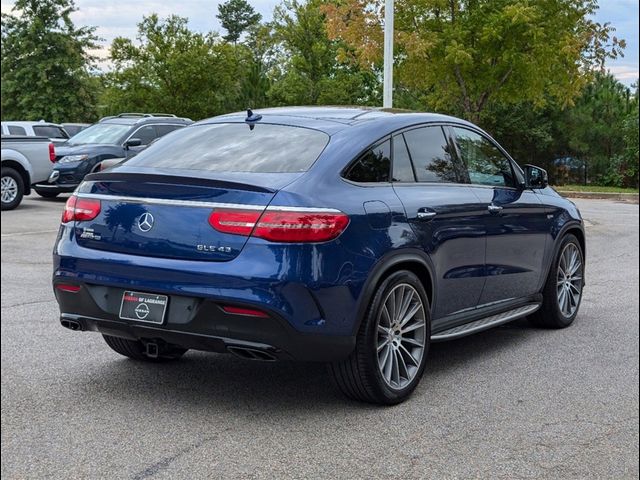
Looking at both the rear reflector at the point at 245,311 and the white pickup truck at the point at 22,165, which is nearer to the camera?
the rear reflector at the point at 245,311

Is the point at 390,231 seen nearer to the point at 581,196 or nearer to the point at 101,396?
the point at 101,396

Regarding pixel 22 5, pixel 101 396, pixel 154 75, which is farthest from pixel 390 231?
pixel 154 75

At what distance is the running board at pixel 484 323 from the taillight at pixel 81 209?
2.02 meters

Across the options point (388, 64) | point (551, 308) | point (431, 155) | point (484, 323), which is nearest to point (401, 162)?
point (431, 155)

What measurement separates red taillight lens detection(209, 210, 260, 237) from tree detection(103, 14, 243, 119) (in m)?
5.29

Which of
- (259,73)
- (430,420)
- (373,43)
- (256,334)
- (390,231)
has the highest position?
(373,43)

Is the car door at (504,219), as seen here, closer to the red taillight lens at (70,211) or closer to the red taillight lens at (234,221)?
the red taillight lens at (234,221)

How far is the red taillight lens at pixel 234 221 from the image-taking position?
14.4 ft

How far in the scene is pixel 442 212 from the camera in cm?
539

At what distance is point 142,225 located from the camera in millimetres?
4633

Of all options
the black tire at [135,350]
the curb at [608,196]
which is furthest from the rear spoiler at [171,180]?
the curb at [608,196]

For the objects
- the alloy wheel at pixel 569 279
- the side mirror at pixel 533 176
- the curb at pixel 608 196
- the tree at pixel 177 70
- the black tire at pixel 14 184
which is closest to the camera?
the side mirror at pixel 533 176

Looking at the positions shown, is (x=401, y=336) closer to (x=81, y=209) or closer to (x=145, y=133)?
(x=81, y=209)

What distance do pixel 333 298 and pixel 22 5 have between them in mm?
4341
